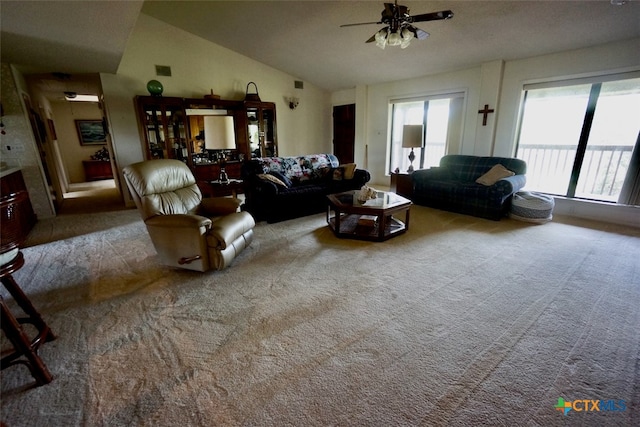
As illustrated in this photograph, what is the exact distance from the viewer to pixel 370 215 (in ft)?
10.3

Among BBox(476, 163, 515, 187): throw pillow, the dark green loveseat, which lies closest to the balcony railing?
the dark green loveseat

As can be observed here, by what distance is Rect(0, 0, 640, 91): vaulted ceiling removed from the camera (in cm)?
271

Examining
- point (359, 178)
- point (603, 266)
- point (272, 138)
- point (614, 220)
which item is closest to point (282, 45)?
point (272, 138)

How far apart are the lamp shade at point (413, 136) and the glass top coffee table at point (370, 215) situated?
157 centimetres

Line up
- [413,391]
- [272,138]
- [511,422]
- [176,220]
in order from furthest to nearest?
[272,138] → [176,220] → [413,391] → [511,422]

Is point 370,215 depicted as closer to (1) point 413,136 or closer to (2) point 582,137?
(1) point 413,136

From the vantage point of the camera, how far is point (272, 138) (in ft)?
20.0

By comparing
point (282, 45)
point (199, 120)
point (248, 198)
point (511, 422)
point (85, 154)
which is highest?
point (282, 45)

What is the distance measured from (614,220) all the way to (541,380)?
3.74 metres

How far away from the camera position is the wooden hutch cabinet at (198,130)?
4.81 meters

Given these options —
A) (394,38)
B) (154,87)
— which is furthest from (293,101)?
(394,38)

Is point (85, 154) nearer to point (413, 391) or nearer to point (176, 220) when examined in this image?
point (176, 220)

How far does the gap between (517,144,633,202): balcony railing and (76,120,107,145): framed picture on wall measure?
34.0ft

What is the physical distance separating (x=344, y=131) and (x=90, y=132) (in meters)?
7.41
